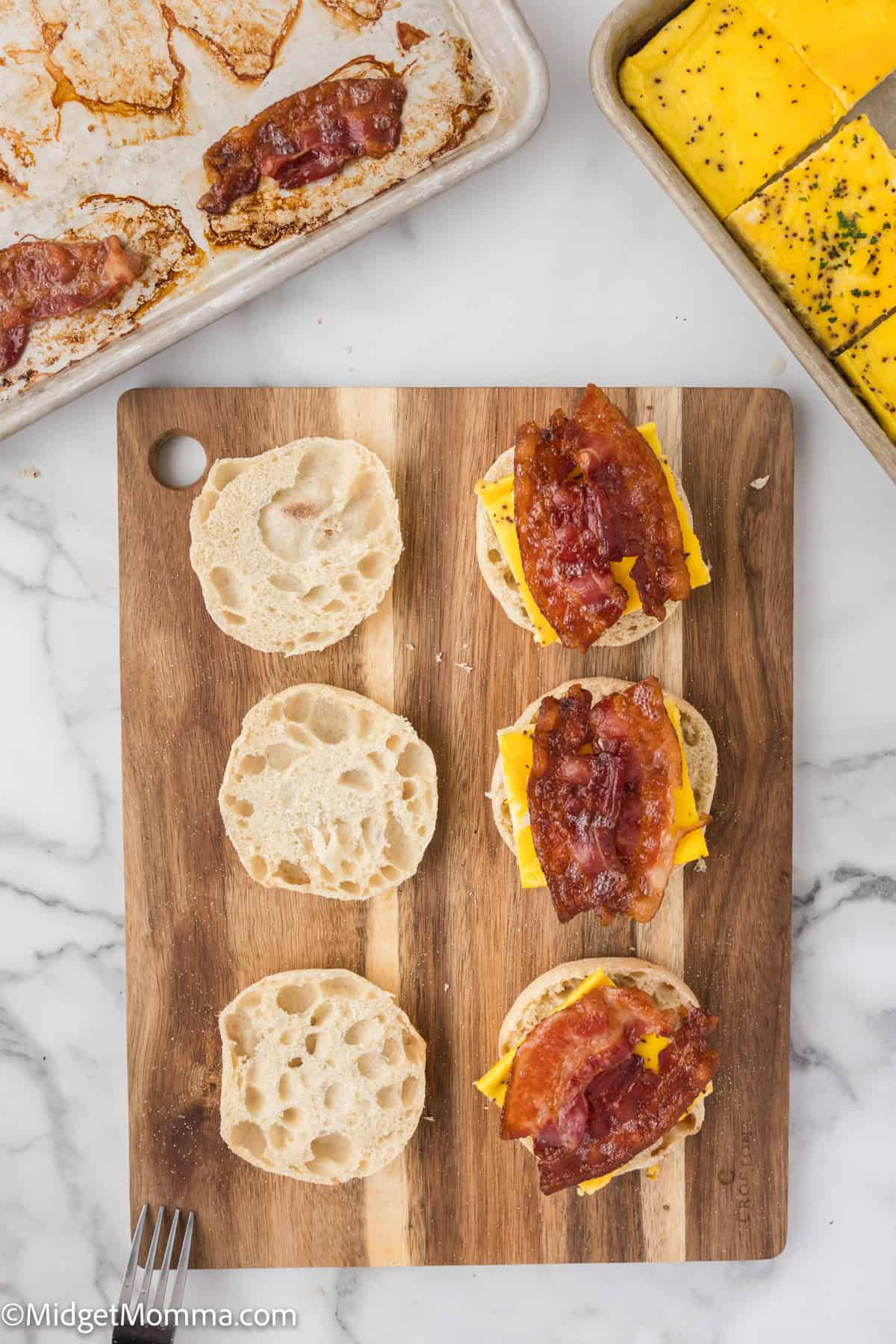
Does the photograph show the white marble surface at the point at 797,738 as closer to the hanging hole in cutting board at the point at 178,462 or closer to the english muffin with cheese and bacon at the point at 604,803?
the hanging hole in cutting board at the point at 178,462

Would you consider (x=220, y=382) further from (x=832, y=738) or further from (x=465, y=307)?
(x=832, y=738)

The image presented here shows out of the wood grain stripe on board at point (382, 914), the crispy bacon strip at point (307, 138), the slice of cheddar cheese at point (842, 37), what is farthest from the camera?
the wood grain stripe on board at point (382, 914)

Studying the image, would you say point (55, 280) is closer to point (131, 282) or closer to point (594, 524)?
point (131, 282)

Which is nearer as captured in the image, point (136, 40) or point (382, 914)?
point (136, 40)

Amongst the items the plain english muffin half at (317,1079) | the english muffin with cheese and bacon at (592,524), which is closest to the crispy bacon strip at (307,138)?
the english muffin with cheese and bacon at (592,524)

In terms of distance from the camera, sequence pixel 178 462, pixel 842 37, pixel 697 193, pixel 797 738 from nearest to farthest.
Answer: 1. pixel 842 37
2. pixel 697 193
3. pixel 178 462
4. pixel 797 738

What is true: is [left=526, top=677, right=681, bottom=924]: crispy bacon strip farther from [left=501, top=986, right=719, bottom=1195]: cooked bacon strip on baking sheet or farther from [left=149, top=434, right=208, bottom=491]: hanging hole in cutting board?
[left=149, top=434, right=208, bottom=491]: hanging hole in cutting board

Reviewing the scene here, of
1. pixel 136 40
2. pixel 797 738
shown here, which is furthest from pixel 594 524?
pixel 136 40
